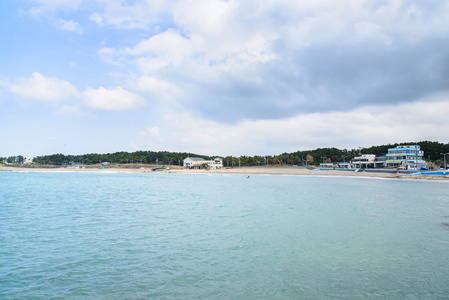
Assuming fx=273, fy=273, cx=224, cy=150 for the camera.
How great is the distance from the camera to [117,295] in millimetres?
7773

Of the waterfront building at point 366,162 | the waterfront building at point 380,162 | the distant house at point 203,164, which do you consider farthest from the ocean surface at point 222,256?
the distant house at point 203,164

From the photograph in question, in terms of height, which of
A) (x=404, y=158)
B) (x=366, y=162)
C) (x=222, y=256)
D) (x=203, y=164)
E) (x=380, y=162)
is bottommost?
(x=222, y=256)

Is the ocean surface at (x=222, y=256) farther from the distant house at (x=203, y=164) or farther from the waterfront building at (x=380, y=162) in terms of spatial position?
the distant house at (x=203, y=164)

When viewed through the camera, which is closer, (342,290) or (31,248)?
(342,290)

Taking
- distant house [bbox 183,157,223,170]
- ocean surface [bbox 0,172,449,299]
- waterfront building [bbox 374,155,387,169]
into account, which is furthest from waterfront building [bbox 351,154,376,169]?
ocean surface [bbox 0,172,449,299]

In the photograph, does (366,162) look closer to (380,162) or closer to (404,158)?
(380,162)

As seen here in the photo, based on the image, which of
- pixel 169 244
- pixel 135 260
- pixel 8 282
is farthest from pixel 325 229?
pixel 8 282

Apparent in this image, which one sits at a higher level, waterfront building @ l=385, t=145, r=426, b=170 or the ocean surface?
waterfront building @ l=385, t=145, r=426, b=170

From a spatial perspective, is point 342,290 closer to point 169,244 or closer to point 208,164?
point 169,244

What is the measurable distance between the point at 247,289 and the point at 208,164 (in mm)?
155724

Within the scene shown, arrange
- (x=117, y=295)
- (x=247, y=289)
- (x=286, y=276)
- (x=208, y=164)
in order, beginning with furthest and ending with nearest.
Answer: (x=208, y=164), (x=286, y=276), (x=247, y=289), (x=117, y=295)

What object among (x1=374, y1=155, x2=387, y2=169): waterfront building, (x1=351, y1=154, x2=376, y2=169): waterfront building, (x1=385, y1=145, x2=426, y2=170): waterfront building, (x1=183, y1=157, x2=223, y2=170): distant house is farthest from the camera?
(x1=183, y1=157, x2=223, y2=170): distant house

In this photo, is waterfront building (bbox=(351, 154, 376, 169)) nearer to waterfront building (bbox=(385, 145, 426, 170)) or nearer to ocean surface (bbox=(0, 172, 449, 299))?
waterfront building (bbox=(385, 145, 426, 170))

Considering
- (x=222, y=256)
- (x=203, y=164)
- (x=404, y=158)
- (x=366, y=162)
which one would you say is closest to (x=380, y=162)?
(x=366, y=162)
